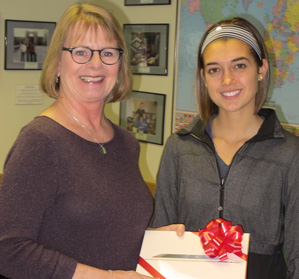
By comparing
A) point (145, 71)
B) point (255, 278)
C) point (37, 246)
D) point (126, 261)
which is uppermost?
point (145, 71)

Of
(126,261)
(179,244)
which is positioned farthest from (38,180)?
(179,244)

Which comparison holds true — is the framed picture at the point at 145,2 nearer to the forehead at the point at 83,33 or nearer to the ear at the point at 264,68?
the ear at the point at 264,68

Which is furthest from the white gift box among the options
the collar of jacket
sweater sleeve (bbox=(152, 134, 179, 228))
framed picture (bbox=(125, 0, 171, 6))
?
framed picture (bbox=(125, 0, 171, 6))

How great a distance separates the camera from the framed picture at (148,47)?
152 inches

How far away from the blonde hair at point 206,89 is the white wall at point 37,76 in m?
1.82

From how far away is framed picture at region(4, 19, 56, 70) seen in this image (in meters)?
3.94

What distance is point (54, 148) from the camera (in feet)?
4.70

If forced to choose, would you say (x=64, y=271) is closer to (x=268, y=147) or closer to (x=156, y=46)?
(x=268, y=147)

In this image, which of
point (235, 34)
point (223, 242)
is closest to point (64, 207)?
point (223, 242)

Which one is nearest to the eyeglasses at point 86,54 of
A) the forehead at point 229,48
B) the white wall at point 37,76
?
the forehead at point 229,48

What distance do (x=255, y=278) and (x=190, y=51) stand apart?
229cm

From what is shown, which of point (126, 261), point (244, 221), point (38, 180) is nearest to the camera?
point (38, 180)

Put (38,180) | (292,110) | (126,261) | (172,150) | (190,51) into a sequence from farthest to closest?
(190,51) → (292,110) → (172,150) → (126,261) → (38,180)

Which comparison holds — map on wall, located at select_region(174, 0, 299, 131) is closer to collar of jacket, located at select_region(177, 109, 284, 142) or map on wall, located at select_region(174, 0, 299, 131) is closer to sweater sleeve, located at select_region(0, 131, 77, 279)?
collar of jacket, located at select_region(177, 109, 284, 142)
